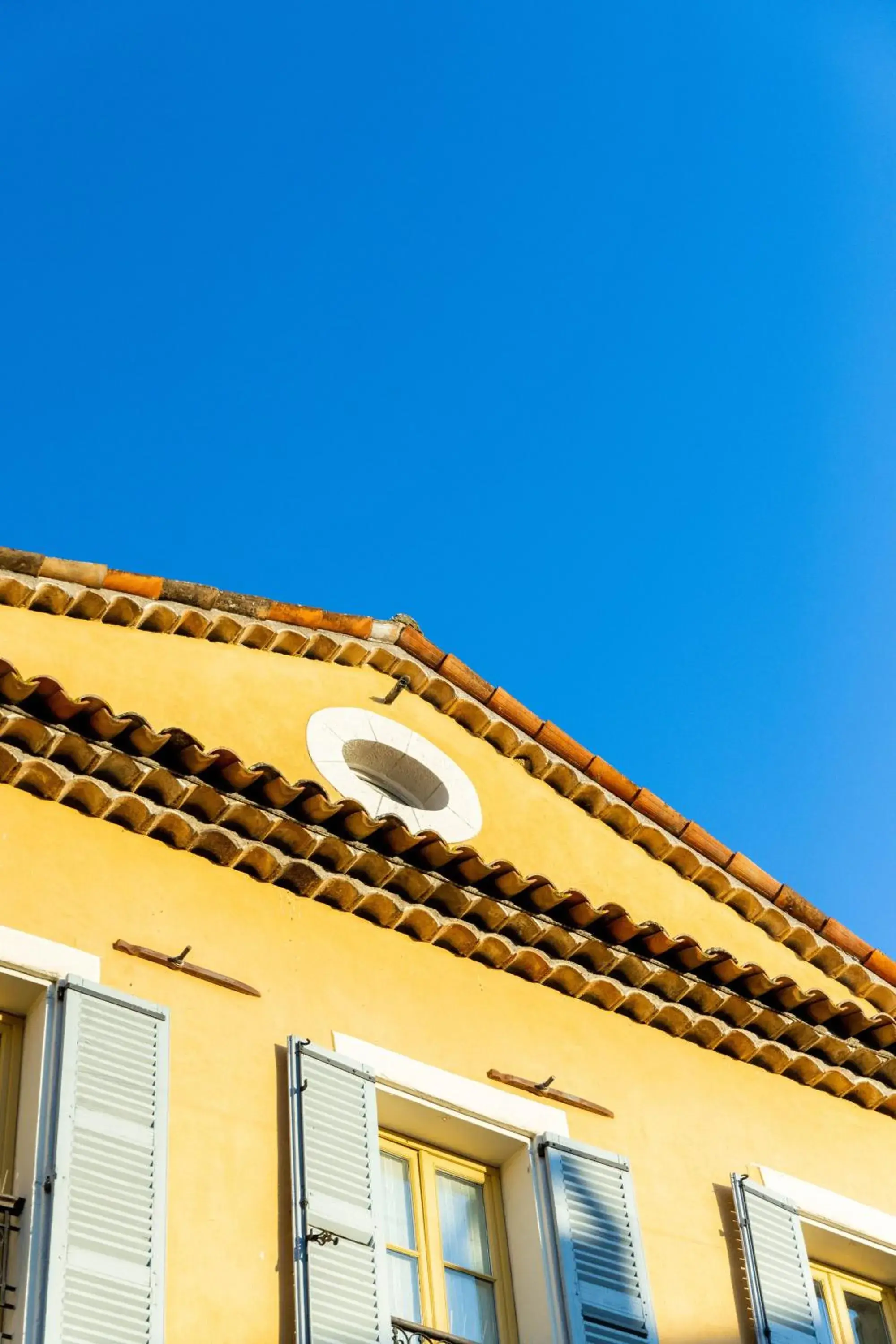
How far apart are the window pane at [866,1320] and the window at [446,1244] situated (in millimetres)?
2045

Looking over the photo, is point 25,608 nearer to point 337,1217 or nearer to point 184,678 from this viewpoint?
point 184,678

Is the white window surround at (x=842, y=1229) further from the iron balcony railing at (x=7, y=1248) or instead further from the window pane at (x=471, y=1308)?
the iron balcony railing at (x=7, y=1248)

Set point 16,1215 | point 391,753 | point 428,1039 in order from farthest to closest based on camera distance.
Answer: point 391,753 → point 428,1039 → point 16,1215

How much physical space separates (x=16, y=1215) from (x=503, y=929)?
9.88ft

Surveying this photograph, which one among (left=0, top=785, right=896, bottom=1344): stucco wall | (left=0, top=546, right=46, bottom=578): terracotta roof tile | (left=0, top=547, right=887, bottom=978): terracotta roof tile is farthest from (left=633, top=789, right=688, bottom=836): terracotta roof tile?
(left=0, top=546, right=46, bottom=578): terracotta roof tile

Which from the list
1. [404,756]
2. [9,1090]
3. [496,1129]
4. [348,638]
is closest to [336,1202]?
[496,1129]

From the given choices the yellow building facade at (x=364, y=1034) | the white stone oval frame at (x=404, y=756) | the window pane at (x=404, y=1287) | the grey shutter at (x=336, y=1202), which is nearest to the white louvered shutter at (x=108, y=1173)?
the yellow building facade at (x=364, y=1034)

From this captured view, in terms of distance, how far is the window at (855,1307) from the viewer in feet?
30.8

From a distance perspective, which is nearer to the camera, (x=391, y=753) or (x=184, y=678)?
(x=184, y=678)

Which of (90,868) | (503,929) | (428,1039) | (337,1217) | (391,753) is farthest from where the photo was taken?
(391,753)

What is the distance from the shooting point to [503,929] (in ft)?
30.6

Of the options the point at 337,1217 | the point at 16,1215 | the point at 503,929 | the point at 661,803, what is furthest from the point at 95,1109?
the point at 661,803

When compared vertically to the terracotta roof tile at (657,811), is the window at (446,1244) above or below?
below

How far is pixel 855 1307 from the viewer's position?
9.59m
